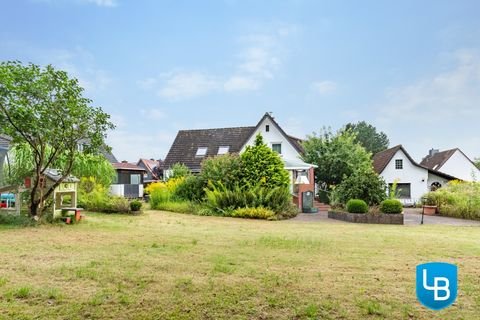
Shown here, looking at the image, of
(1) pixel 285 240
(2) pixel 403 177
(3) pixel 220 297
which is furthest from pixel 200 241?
(2) pixel 403 177

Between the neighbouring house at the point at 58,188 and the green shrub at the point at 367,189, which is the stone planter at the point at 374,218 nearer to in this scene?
the green shrub at the point at 367,189

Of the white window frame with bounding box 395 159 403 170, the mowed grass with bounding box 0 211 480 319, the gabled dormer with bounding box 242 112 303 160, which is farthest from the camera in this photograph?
the white window frame with bounding box 395 159 403 170

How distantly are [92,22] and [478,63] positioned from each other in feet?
39.6

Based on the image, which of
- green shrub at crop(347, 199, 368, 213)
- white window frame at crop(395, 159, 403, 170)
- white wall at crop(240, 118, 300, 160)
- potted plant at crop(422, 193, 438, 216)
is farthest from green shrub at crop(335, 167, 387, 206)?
white window frame at crop(395, 159, 403, 170)

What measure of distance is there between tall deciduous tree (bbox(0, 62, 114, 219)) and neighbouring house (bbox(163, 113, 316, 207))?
14.9 meters

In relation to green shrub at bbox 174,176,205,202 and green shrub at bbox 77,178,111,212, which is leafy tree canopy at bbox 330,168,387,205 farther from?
green shrub at bbox 77,178,111,212

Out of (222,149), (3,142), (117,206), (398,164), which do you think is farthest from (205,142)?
(3,142)

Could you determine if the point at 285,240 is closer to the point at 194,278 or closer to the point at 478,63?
the point at 194,278

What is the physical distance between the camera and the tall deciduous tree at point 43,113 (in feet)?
32.8

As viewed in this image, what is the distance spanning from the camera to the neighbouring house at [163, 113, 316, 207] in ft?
90.7

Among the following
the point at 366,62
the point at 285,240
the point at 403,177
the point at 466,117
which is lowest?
the point at 285,240

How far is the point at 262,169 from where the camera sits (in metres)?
17.7

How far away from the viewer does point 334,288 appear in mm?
4570

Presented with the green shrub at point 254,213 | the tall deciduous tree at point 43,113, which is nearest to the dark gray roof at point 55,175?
the tall deciduous tree at point 43,113
